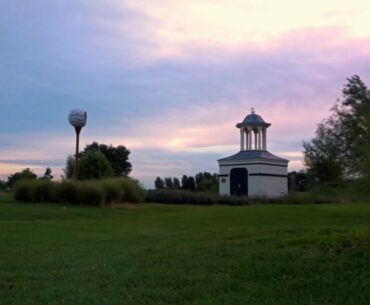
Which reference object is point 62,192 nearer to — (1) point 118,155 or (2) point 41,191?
(2) point 41,191

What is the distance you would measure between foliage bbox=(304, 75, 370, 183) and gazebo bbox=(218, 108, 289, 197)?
123ft

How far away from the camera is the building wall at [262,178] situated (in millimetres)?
48625

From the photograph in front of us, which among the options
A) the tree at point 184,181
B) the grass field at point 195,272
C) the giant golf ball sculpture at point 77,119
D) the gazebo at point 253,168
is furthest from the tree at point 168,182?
the grass field at point 195,272

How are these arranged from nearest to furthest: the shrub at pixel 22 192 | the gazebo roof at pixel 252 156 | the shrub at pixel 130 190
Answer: the shrub at pixel 22 192
the shrub at pixel 130 190
the gazebo roof at pixel 252 156

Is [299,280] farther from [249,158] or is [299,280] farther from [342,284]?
[249,158]

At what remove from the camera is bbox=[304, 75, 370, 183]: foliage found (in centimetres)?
894

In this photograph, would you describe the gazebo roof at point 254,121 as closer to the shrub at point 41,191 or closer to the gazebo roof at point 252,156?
the gazebo roof at point 252,156

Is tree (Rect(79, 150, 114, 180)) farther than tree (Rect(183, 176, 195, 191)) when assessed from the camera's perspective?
No

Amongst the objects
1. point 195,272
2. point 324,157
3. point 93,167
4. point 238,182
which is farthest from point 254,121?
point 195,272

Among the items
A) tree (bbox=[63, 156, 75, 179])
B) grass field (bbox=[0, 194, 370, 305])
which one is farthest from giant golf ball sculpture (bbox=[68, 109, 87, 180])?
grass field (bbox=[0, 194, 370, 305])

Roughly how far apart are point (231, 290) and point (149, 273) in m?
1.62

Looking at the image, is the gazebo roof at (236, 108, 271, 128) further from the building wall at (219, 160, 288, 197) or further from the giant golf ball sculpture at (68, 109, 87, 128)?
the giant golf ball sculpture at (68, 109, 87, 128)

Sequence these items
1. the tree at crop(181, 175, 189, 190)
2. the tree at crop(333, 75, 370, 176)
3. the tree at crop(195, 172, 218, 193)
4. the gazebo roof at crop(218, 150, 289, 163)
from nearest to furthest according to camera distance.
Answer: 1. the tree at crop(333, 75, 370, 176)
2. the gazebo roof at crop(218, 150, 289, 163)
3. the tree at crop(195, 172, 218, 193)
4. the tree at crop(181, 175, 189, 190)

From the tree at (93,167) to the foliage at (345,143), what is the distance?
34480 millimetres
